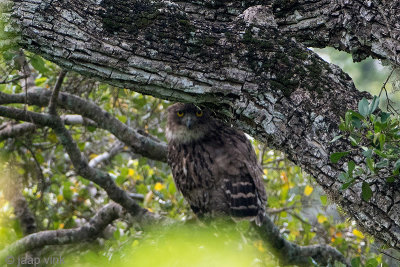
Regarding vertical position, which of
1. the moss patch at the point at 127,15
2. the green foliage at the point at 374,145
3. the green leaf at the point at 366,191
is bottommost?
the green leaf at the point at 366,191

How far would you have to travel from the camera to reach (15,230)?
5.05 meters

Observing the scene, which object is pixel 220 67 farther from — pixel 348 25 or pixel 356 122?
pixel 348 25

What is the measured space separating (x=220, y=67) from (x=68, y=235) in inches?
112

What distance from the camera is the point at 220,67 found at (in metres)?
2.53

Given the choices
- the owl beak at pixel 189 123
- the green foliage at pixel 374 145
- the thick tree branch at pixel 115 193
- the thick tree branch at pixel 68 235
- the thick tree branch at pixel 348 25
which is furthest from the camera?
the owl beak at pixel 189 123

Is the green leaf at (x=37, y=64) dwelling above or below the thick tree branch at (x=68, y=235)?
above

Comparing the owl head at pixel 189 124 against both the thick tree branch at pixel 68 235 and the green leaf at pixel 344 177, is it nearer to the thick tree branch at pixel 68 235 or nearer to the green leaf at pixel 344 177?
the thick tree branch at pixel 68 235

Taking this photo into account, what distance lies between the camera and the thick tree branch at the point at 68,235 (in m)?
4.49

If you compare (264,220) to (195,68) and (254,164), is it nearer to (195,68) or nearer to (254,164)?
(254,164)

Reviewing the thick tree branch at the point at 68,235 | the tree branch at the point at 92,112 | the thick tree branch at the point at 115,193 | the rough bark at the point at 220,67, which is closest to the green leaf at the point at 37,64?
the thick tree branch at the point at 115,193

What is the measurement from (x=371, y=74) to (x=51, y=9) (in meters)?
2.73

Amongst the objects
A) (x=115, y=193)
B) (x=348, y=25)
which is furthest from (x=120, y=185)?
(x=348, y=25)

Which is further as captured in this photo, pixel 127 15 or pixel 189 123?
pixel 189 123

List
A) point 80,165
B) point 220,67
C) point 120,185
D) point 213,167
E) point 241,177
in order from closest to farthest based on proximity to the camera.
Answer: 1. point 220,67
2. point 80,165
3. point 241,177
4. point 213,167
5. point 120,185
